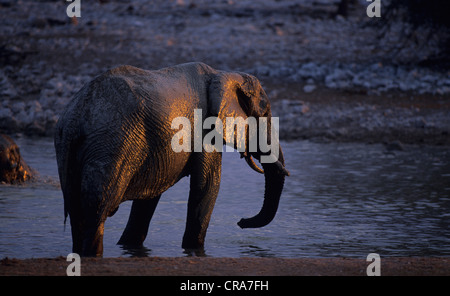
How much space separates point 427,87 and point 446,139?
277cm

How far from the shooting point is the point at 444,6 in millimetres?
17656

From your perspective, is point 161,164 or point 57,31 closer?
point 161,164

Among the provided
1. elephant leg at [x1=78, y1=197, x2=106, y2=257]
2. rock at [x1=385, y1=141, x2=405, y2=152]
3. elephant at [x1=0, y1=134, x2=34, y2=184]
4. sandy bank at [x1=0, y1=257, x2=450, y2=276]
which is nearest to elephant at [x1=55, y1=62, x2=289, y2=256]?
elephant leg at [x1=78, y1=197, x2=106, y2=257]

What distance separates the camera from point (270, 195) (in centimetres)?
765

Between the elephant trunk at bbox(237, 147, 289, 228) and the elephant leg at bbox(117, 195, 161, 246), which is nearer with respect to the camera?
the elephant leg at bbox(117, 195, 161, 246)

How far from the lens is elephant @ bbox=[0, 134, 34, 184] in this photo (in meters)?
9.66

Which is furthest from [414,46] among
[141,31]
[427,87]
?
[141,31]

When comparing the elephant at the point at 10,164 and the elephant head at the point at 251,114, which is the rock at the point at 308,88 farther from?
the elephant head at the point at 251,114

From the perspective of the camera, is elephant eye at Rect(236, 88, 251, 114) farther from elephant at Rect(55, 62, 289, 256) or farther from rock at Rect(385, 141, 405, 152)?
→ rock at Rect(385, 141, 405, 152)

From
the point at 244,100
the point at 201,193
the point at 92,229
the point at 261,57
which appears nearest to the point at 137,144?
the point at 92,229

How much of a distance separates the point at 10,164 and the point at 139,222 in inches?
121

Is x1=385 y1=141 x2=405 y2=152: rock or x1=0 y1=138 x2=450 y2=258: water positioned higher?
x1=385 y1=141 x2=405 y2=152: rock

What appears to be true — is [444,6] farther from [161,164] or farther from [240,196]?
[161,164]

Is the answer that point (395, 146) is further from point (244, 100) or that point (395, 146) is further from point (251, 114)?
point (244, 100)
